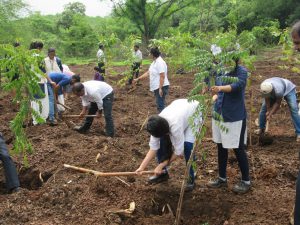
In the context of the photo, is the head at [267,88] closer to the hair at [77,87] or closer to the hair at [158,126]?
the hair at [158,126]

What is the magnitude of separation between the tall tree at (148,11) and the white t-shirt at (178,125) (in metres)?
29.1

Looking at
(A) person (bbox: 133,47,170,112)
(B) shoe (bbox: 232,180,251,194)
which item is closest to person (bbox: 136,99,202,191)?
(B) shoe (bbox: 232,180,251,194)

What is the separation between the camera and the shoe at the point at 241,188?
14.1 feet

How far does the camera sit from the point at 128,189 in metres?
4.51

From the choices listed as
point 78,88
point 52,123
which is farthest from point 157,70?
point 52,123

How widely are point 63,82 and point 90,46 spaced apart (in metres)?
25.1

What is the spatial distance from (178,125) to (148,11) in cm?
3008

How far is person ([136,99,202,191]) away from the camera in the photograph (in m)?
3.93

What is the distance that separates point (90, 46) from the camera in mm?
31625

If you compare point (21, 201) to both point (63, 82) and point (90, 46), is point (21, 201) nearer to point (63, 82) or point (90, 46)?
point (63, 82)

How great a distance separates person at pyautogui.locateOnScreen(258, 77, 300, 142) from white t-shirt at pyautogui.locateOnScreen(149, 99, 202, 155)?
2.03m

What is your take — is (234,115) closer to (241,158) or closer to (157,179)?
(241,158)

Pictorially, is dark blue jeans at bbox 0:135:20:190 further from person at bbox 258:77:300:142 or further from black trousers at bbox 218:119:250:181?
person at bbox 258:77:300:142

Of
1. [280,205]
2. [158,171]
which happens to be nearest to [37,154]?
[158,171]
